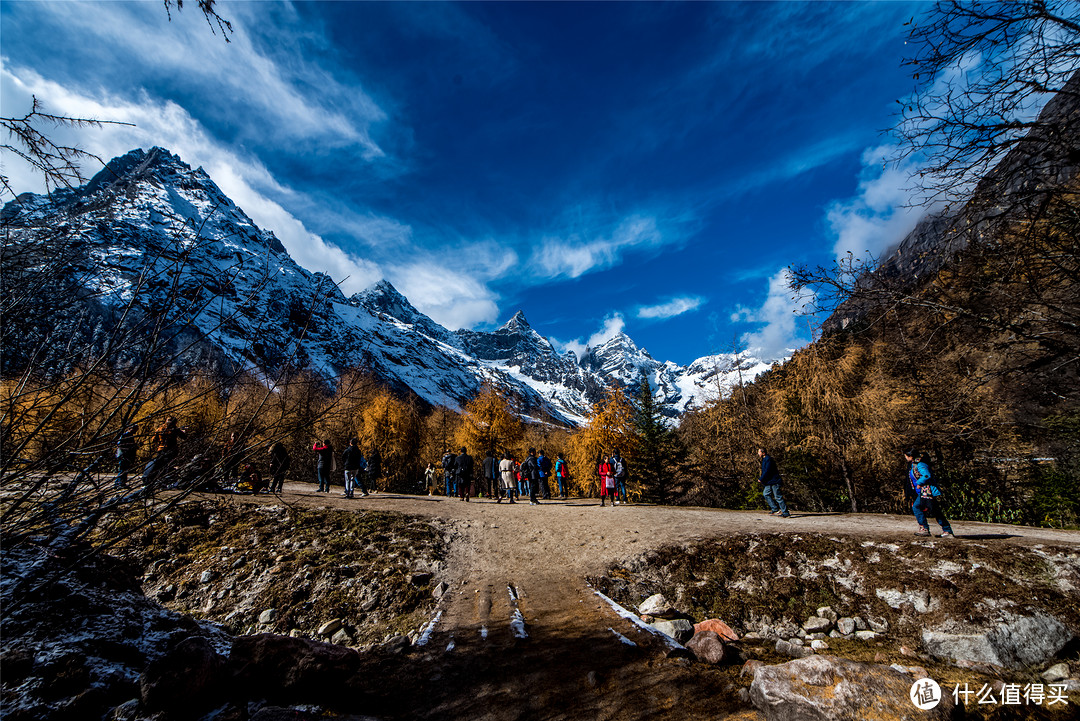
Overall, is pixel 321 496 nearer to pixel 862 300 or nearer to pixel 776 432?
pixel 862 300

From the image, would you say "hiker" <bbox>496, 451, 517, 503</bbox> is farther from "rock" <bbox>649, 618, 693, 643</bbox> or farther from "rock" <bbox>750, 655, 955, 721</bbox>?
"rock" <bbox>750, 655, 955, 721</bbox>

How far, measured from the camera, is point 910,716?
3.24 meters

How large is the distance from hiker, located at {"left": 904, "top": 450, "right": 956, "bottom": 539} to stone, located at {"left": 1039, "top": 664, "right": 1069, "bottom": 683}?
3.36m

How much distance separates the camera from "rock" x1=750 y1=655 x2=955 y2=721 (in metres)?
3.29

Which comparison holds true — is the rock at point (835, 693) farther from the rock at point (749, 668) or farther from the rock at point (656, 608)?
the rock at point (656, 608)

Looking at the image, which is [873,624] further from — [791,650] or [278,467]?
[278,467]

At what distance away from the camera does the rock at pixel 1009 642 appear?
210 inches

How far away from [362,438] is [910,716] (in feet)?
127

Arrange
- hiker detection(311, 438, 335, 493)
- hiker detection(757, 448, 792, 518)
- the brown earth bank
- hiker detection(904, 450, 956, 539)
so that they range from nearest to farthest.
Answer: the brown earth bank, hiker detection(904, 450, 956, 539), hiker detection(757, 448, 792, 518), hiker detection(311, 438, 335, 493)

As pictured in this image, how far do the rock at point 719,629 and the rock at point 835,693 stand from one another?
5.22 ft

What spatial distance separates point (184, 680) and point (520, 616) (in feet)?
14.2

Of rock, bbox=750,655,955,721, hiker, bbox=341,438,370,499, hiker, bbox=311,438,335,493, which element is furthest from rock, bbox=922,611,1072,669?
hiker, bbox=311,438,335,493

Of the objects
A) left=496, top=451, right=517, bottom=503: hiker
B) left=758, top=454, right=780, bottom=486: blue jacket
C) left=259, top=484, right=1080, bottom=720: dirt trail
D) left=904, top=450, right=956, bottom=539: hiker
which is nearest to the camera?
left=259, top=484, right=1080, bottom=720: dirt trail

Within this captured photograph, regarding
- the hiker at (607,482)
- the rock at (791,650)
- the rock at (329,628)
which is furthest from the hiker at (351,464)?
the rock at (791,650)
